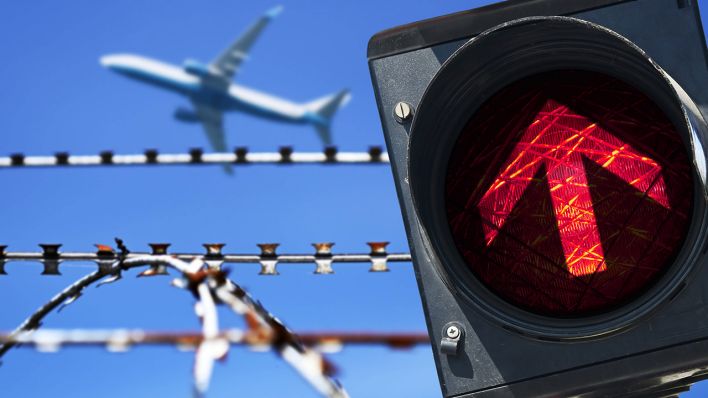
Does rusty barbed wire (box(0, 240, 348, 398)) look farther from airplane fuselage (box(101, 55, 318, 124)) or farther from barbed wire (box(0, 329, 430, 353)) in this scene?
airplane fuselage (box(101, 55, 318, 124))

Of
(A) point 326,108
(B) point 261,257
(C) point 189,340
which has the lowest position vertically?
(C) point 189,340

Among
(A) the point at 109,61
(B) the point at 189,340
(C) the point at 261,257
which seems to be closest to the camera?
(B) the point at 189,340

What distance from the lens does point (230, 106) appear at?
11638 centimetres

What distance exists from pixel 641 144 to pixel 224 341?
6.45 ft

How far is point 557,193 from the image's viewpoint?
409 centimetres

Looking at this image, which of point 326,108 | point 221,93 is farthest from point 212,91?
point 326,108

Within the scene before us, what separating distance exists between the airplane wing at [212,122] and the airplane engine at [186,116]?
2.18ft

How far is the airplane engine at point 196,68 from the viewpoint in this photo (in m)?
116

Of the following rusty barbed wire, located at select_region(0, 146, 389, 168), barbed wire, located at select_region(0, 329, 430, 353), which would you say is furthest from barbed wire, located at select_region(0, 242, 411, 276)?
barbed wire, located at select_region(0, 329, 430, 353)

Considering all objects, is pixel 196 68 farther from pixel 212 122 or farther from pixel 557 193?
pixel 557 193

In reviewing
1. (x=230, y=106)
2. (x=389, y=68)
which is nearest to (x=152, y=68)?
(x=230, y=106)

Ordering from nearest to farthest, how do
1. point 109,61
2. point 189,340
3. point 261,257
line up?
point 189,340 → point 261,257 → point 109,61

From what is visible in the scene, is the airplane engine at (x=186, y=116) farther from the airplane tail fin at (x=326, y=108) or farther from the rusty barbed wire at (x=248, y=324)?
the rusty barbed wire at (x=248, y=324)

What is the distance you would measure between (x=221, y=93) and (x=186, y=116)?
568 centimetres
